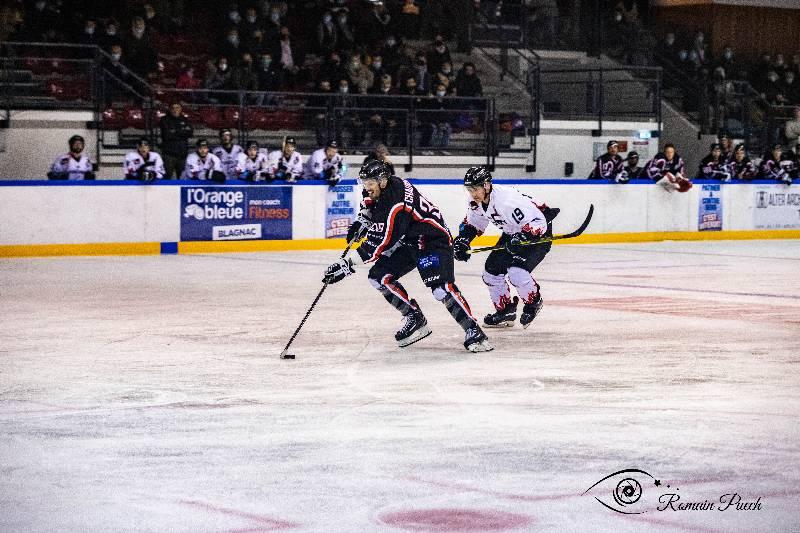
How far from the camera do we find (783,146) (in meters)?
28.9

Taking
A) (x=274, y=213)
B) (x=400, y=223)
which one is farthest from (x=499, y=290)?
(x=274, y=213)

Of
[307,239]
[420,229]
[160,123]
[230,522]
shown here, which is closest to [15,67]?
[160,123]

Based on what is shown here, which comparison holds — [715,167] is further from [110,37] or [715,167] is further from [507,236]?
[507,236]

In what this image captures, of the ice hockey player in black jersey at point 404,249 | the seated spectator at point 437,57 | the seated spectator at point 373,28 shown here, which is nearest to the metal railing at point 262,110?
the seated spectator at point 437,57

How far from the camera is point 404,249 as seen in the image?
10.3 m

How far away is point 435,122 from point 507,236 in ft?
42.0

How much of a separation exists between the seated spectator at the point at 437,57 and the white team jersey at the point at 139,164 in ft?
25.1

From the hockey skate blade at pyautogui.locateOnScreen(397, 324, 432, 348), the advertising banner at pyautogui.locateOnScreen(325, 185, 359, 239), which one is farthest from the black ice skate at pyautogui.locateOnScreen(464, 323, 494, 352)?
the advertising banner at pyautogui.locateOnScreen(325, 185, 359, 239)

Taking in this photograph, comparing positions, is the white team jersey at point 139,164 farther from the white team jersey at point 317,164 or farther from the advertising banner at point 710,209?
the advertising banner at point 710,209

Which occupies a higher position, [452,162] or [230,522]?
[452,162]

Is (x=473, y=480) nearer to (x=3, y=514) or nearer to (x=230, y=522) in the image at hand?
(x=230, y=522)

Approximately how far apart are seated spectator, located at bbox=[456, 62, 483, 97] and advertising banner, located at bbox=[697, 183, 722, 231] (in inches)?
185

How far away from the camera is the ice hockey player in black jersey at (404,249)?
977 centimetres

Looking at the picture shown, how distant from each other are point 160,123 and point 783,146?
1473 centimetres
